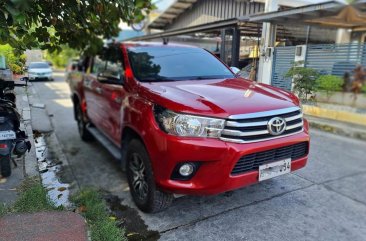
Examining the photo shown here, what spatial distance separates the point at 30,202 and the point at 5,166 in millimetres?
749

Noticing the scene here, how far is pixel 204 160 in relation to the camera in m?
2.73

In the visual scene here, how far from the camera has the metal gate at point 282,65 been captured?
311cm

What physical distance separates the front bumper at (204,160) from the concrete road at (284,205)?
49 cm

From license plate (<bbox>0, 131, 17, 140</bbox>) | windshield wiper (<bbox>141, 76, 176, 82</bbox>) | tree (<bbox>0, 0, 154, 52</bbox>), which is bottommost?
license plate (<bbox>0, 131, 17, 140</bbox>)

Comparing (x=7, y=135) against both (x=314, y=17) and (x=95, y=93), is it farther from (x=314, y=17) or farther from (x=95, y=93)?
(x=314, y=17)

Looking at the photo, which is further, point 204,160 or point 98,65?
point 98,65

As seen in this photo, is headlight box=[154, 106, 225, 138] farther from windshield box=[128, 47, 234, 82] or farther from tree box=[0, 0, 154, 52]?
tree box=[0, 0, 154, 52]

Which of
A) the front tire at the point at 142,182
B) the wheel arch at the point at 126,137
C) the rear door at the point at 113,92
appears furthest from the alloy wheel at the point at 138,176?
the rear door at the point at 113,92

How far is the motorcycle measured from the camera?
3.24 metres

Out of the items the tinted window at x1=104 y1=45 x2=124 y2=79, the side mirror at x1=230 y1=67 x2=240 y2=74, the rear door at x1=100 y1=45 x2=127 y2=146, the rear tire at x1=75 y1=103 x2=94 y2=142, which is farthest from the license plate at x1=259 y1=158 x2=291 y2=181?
the rear tire at x1=75 y1=103 x2=94 y2=142

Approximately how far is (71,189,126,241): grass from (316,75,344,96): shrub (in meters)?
2.17

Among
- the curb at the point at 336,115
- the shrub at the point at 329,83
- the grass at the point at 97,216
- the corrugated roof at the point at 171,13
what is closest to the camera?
the curb at the point at 336,115

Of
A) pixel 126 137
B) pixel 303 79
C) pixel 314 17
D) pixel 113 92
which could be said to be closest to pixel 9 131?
pixel 126 137

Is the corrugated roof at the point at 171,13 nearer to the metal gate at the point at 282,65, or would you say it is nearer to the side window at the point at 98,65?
the side window at the point at 98,65
